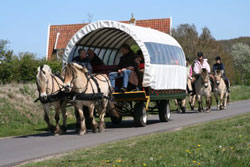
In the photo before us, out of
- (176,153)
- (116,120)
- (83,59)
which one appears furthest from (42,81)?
(176,153)

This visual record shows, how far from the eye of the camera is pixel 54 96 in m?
15.5

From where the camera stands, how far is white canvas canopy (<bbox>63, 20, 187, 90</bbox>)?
16.9 meters

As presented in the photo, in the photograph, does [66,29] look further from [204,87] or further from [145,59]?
[145,59]

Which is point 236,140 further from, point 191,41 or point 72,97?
point 191,41

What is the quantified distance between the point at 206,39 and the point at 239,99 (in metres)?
15.7

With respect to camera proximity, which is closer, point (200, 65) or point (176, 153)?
point (176, 153)

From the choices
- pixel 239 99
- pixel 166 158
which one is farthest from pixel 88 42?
pixel 239 99

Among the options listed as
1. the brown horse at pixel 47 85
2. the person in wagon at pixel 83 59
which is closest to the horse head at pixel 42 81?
the brown horse at pixel 47 85

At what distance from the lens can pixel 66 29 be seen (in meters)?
61.2

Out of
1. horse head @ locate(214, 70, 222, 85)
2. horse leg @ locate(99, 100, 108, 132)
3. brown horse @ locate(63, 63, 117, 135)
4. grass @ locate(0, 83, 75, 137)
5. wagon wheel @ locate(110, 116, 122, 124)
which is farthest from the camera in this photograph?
horse head @ locate(214, 70, 222, 85)

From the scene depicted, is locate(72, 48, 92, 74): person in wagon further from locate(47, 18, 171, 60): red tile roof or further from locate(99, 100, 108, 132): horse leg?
locate(47, 18, 171, 60): red tile roof

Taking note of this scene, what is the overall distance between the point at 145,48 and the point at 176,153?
300 inches

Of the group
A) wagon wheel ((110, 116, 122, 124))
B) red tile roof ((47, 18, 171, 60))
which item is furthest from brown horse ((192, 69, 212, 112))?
red tile roof ((47, 18, 171, 60))

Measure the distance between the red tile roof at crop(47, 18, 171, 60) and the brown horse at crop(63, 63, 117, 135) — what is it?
38.2 m
